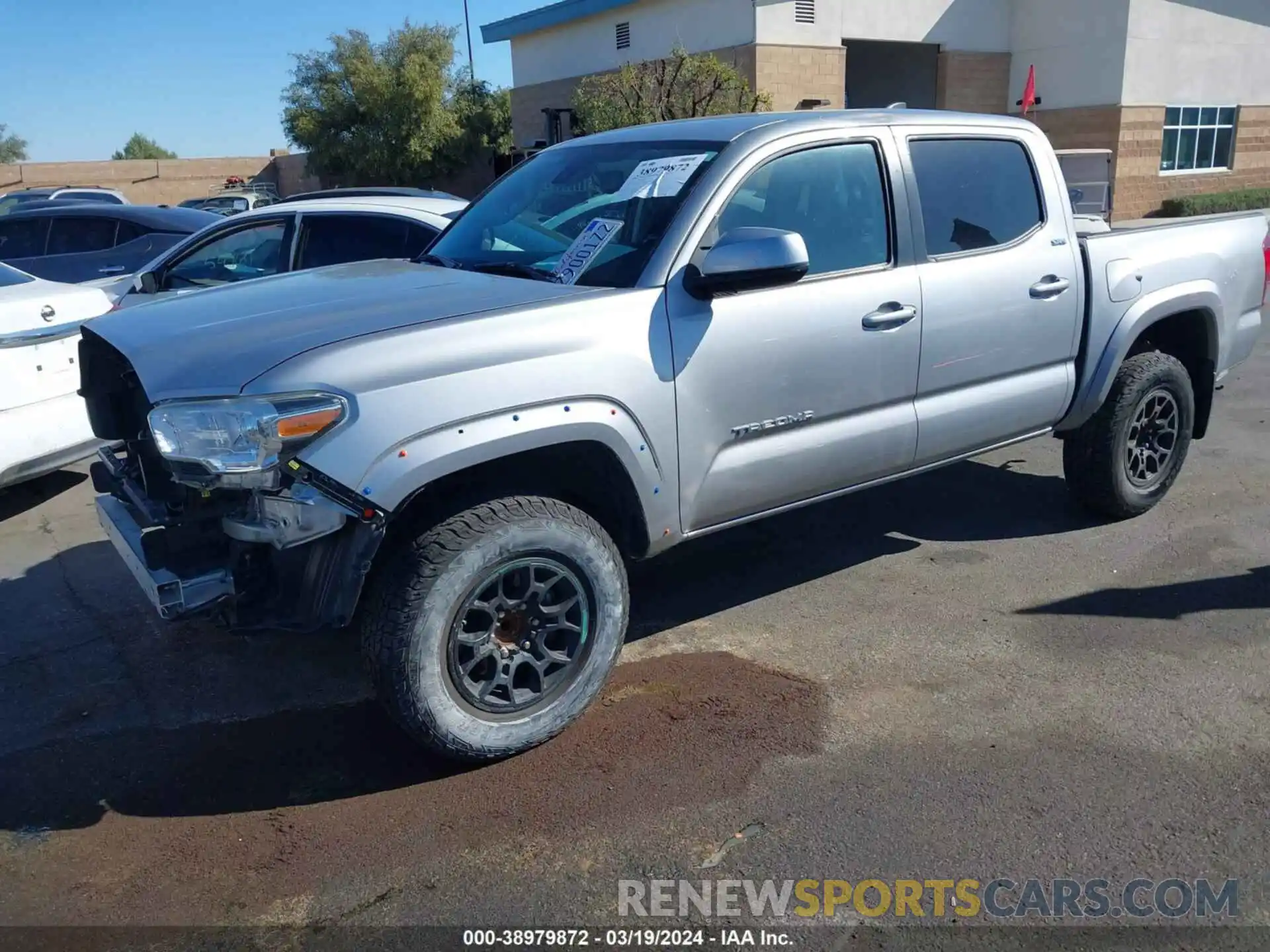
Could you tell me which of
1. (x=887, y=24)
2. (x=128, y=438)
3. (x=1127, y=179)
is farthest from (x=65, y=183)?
(x=128, y=438)

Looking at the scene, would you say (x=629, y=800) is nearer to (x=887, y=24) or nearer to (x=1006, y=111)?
(x=887, y=24)

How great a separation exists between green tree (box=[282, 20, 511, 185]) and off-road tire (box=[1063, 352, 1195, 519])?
32.6 meters

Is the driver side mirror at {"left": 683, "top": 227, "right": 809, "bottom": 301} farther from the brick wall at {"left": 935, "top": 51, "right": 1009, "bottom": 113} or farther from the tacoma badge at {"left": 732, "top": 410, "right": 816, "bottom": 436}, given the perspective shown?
the brick wall at {"left": 935, "top": 51, "right": 1009, "bottom": 113}

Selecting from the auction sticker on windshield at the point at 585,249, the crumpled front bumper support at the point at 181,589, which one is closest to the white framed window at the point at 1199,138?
the auction sticker on windshield at the point at 585,249

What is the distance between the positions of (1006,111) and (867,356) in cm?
2672

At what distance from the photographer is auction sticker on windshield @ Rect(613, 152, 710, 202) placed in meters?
3.93

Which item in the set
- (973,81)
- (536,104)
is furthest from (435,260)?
(536,104)

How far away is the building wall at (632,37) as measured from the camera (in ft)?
79.6

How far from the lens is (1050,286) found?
15.6 ft

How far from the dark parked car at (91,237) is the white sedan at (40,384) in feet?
12.2

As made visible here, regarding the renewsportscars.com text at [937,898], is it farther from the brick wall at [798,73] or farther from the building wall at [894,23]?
the building wall at [894,23]

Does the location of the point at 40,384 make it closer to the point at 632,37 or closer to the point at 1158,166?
the point at 632,37

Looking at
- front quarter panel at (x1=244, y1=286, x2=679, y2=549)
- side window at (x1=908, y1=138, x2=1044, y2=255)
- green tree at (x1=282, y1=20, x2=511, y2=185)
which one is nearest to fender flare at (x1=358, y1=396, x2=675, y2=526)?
front quarter panel at (x1=244, y1=286, x2=679, y2=549)

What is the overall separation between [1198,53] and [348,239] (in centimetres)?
2743
